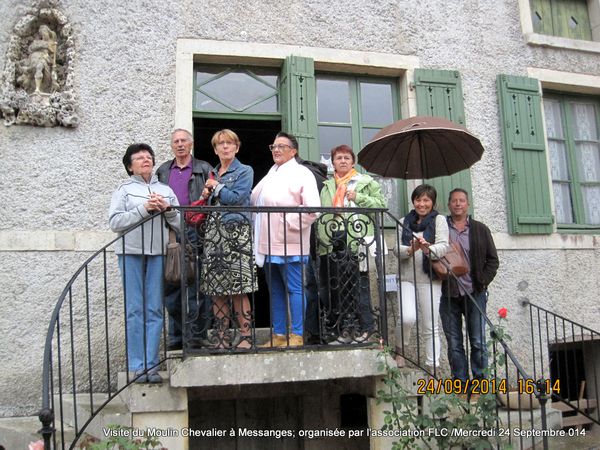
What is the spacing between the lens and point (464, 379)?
4.77 meters

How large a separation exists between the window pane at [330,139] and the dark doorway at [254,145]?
0.56m

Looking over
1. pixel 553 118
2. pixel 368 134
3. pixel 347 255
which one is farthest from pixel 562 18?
pixel 347 255

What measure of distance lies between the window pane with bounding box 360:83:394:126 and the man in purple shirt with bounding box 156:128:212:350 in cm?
214

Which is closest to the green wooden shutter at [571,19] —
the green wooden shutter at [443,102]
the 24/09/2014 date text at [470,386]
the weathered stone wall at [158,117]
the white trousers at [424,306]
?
the weathered stone wall at [158,117]

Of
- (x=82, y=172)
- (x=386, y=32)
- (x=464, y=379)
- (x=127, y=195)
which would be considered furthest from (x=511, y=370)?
(x=82, y=172)

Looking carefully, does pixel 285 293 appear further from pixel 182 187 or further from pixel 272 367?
pixel 182 187

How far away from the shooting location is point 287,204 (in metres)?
4.27

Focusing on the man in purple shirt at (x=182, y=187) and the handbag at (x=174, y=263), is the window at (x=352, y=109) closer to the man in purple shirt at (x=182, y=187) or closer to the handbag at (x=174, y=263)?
the man in purple shirt at (x=182, y=187)

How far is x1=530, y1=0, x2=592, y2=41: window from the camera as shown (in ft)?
22.1

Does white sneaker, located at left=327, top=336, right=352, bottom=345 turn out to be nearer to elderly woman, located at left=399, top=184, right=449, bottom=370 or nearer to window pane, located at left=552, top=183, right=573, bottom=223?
elderly woman, located at left=399, top=184, right=449, bottom=370

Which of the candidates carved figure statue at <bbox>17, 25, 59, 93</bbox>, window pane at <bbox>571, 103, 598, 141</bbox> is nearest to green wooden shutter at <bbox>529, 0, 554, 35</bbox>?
window pane at <bbox>571, 103, 598, 141</bbox>

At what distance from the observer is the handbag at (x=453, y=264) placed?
4.68 m

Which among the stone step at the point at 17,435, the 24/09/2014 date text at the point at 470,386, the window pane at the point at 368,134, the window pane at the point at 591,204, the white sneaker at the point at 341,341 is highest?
the window pane at the point at 368,134

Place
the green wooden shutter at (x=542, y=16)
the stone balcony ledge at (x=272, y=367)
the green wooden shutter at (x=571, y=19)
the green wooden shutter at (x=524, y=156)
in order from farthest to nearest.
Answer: the green wooden shutter at (x=571, y=19), the green wooden shutter at (x=542, y=16), the green wooden shutter at (x=524, y=156), the stone balcony ledge at (x=272, y=367)
